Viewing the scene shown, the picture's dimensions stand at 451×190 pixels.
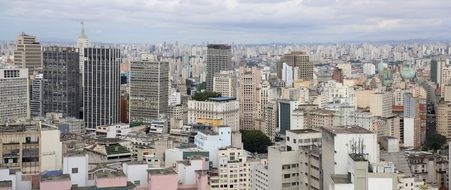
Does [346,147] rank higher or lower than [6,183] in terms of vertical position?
higher

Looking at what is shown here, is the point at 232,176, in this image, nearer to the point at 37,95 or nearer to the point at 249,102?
the point at 249,102

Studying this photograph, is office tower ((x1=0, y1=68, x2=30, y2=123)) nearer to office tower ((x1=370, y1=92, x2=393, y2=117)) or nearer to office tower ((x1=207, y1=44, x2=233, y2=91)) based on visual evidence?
office tower ((x1=370, y1=92, x2=393, y2=117))

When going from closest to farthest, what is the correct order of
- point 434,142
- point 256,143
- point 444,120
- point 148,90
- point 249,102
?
point 256,143 → point 434,142 → point 444,120 → point 249,102 → point 148,90

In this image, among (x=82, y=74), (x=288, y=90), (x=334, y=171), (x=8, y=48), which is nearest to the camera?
(x=334, y=171)

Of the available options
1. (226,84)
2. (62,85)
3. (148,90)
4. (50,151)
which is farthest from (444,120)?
(50,151)

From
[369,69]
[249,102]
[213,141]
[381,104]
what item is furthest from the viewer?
[369,69]

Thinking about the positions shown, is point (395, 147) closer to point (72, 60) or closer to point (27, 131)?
point (27, 131)

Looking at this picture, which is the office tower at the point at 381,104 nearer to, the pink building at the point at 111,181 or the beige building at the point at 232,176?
the beige building at the point at 232,176

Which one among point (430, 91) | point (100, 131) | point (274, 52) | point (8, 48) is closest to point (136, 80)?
point (100, 131)

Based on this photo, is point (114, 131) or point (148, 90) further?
point (148, 90)
